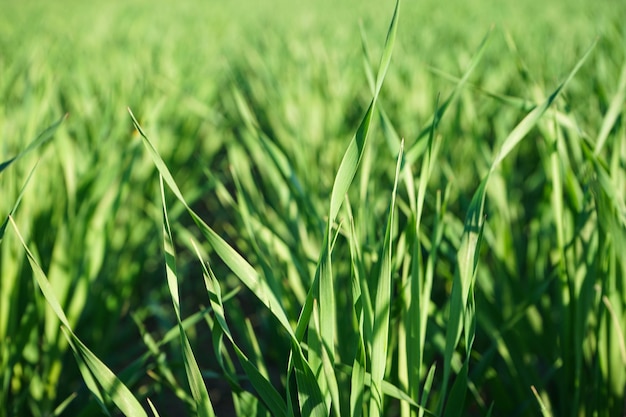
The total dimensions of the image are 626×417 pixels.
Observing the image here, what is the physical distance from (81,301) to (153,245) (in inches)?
9.6

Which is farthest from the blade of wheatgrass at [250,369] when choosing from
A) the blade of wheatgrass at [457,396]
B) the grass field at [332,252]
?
the blade of wheatgrass at [457,396]

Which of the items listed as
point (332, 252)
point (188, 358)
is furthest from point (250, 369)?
point (332, 252)

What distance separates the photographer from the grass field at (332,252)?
463 mm

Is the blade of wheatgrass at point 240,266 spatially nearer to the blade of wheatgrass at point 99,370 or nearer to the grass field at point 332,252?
the grass field at point 332,252

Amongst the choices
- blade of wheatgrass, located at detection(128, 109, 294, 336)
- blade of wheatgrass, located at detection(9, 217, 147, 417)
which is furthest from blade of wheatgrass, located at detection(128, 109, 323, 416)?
blade of wheatgrass, located at detection(9, 217, 147, 417)

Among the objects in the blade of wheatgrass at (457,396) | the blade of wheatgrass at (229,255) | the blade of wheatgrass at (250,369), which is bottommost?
the blade of wheatgrass at (457,396)

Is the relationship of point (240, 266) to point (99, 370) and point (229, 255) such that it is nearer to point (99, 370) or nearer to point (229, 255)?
point (229, 255)

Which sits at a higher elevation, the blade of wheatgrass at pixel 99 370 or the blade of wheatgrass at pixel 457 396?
the blade of wheatgrass at pixel 99 370

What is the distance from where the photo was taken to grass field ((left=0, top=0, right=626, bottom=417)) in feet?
1.52

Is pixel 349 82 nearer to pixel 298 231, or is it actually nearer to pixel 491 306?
pixel 298 231

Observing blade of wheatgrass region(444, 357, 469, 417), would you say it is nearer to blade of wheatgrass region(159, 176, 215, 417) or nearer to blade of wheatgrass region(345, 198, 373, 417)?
blade of wheatgrass region(345, 198, 373, 417)

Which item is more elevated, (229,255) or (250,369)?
(229,255)

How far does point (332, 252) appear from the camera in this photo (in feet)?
2.68

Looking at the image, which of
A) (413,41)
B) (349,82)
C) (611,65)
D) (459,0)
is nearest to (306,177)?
(349,82)
